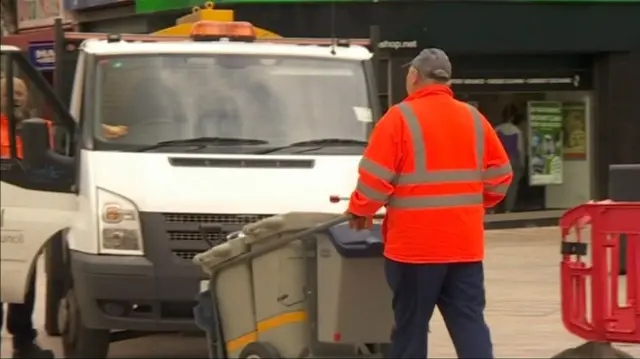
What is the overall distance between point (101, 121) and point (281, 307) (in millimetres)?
2326

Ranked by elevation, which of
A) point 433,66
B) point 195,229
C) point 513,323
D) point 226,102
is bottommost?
point 513,323

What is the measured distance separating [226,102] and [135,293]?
1582 millimetres

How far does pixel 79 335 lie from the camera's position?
805cm

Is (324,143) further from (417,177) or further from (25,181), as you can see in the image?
(417,177)

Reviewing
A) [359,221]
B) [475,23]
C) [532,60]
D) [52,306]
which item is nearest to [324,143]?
[359,221]

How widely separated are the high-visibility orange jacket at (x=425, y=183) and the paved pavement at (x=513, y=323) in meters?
2.93

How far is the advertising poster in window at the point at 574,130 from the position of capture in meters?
18.9

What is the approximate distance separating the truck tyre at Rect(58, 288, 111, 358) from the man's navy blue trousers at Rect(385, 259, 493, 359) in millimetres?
2628

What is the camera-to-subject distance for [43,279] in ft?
30.2

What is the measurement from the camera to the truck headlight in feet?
25.2

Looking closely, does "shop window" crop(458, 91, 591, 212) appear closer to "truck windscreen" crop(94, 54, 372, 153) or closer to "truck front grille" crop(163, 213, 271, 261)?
"truck windscreen" crop(94, 54, 372, 153)

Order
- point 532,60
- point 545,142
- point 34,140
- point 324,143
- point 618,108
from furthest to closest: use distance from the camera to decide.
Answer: point 545,142 < point 618,108 < point 532,60 < point 324,143 < point 34,140

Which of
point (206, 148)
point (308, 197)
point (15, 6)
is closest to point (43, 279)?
point (206, 148)

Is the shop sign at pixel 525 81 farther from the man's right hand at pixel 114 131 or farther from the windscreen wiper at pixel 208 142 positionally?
the man's right hand at pixel 114 131
